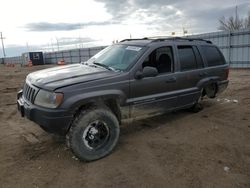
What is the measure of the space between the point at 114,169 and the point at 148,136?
1377 mm

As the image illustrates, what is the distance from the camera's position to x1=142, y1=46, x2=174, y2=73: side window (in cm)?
489

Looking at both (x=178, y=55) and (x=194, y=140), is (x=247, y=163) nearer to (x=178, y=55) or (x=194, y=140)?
(x=194, y=140)

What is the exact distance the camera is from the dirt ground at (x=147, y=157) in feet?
11.1

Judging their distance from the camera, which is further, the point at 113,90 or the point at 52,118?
the point at 113,90

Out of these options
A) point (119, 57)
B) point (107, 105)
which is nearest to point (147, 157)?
point (107, 105)

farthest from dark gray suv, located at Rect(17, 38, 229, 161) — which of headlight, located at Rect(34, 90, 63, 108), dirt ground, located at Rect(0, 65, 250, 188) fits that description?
dirt ground, located at Rect(0, 65, 250, 188)

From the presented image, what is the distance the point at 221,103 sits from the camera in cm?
724

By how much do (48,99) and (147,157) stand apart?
1775 mm

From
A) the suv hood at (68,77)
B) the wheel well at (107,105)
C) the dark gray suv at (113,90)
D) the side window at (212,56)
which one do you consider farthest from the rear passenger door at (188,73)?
the suv hood at (68,77)

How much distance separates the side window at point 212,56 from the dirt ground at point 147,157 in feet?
4.49

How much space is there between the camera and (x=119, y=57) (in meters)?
4.90

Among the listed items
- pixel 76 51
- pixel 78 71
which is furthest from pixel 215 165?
pixel 76 51

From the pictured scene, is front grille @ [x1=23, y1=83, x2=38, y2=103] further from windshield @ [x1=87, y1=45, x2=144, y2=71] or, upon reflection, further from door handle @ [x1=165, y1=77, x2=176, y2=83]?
door handle @ [x1=165, y1=77, x2=176, y2=83]

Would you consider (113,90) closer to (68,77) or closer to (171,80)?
(68,77)
